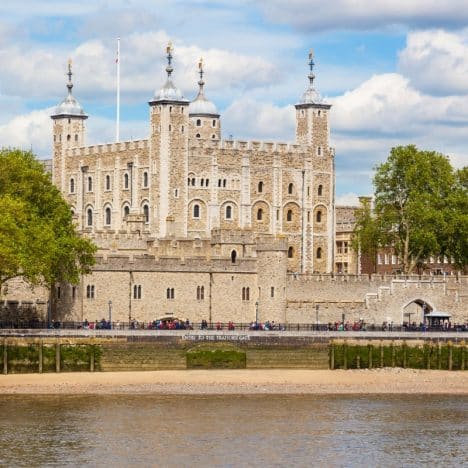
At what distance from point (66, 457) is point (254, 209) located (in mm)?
77882

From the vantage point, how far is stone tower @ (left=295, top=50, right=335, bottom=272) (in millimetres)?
141000

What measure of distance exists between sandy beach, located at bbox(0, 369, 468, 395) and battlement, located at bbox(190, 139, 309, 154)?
51.4 m

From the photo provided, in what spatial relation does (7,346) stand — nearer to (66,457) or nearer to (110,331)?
(110,331)

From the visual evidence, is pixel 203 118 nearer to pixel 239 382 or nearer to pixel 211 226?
pixel 211 226

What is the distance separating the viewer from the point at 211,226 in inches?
5295

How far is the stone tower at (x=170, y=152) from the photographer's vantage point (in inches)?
5182

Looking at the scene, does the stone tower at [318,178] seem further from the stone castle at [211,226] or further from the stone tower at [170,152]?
the stone tower at [170,152]

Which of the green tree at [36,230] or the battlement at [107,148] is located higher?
the battlement at [107,148]

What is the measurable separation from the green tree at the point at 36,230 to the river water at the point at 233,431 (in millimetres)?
13325

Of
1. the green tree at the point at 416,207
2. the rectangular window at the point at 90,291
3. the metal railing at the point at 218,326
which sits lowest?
the metal railing at the point at 218,326

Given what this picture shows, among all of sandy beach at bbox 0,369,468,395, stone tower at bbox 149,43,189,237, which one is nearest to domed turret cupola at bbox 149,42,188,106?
stone tower at bbox 149,43,189,237

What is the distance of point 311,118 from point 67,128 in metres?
19.8

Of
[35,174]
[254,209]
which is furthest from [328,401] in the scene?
[254,209]

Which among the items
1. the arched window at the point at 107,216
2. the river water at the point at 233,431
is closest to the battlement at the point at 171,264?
the river water at the point at 233,431
